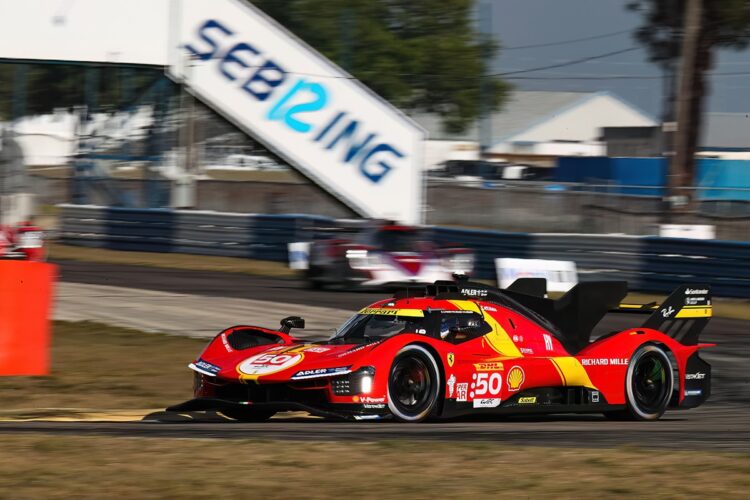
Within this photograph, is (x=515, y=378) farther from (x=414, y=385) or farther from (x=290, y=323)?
(x=290, y=323)

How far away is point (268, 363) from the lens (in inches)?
378

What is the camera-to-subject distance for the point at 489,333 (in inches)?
400

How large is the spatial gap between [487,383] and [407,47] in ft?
143

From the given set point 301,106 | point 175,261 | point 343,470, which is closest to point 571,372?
point 343,470

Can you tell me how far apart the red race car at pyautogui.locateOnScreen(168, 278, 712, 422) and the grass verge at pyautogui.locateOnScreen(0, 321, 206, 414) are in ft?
4.03

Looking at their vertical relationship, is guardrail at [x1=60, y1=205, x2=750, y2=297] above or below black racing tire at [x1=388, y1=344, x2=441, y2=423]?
above

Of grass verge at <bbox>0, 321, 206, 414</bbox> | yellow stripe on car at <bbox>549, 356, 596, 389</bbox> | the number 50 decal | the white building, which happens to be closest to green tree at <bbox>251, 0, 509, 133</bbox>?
the white building

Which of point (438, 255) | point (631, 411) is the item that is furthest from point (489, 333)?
point (438, 255)

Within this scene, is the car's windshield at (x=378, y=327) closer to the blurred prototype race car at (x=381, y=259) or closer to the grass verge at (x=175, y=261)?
the blurred prototype race car at (x=381, y=259)

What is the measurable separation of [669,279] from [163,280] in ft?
28.6

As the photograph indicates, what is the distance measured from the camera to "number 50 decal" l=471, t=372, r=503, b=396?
32.4 feet

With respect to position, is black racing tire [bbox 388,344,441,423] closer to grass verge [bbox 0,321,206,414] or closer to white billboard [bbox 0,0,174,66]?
grass verge [bbox 0,321,206,414]

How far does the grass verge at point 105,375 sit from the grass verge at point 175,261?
9.18 metres

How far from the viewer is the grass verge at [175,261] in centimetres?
2512
